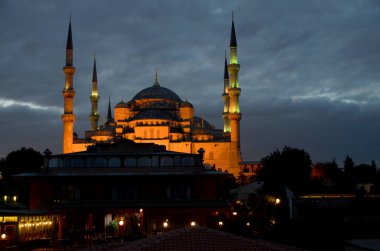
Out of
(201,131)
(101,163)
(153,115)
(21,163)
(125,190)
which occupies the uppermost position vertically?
(153,115)

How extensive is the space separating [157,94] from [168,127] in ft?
41.8

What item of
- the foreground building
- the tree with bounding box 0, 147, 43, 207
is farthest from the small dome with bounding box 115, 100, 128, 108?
the foreground building

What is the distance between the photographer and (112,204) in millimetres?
35375

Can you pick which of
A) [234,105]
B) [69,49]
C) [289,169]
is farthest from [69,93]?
[289,169]

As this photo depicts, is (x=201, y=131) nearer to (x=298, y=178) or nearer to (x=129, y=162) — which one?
(x=298, y=178)

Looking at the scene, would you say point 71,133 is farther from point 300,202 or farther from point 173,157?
point 300,202

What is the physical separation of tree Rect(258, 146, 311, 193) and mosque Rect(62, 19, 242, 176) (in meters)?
12.3

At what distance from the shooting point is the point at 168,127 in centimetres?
7500

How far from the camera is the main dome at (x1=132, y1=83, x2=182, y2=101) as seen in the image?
86.1m

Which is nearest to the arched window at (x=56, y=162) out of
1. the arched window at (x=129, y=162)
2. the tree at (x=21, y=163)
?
the arched window at (x=129, y=162)

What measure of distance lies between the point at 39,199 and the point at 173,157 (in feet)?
30.4

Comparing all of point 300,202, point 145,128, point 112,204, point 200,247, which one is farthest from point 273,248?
point 145,128

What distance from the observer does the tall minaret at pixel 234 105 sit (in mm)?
73000

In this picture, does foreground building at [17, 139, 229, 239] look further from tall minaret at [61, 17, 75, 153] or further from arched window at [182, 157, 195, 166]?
tall minaret at [61, 17, 75, 153]
